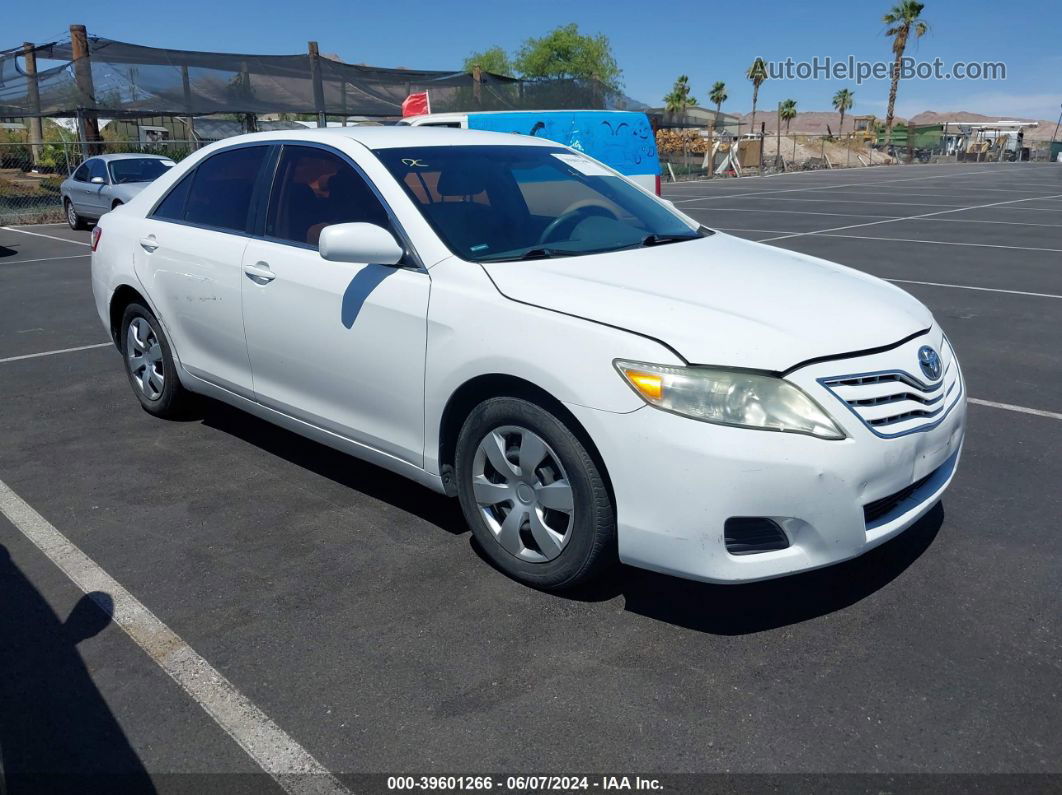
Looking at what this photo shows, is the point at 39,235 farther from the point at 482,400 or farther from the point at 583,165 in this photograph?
the point at 482,400

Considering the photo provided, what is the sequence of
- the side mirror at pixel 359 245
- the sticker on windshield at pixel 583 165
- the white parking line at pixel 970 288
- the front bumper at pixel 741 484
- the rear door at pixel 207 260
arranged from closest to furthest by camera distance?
the front bumper at pixel 741 484
the side mirror at pixel 359 245
the rear door at pixel 207 260
the sticker on windshield at pixel 583 165
the white parking line at pixel 970 288

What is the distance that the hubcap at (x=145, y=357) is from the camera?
537cm

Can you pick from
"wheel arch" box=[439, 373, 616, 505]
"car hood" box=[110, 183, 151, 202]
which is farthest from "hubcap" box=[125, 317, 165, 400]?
"car hood" box=[110, 183, 151, 202]

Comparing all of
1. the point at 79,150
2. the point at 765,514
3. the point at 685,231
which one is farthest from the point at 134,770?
the point at 79,150

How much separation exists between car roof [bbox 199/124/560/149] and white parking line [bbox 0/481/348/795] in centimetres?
212

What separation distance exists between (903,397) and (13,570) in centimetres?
344

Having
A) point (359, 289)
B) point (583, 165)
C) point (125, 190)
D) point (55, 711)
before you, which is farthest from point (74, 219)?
point (55, 711)

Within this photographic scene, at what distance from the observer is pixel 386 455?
12.8ft

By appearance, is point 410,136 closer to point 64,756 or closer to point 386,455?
point 386,455

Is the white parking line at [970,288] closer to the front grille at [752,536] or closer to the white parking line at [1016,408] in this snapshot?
the white parking line at [1016,408]

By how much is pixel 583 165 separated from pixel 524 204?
0.75 meters

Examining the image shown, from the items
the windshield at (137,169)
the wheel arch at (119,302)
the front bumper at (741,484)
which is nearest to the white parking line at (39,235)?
the windshield at (137,169)

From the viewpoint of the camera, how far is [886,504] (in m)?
3.18

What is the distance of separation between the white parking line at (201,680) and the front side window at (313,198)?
167 cm
